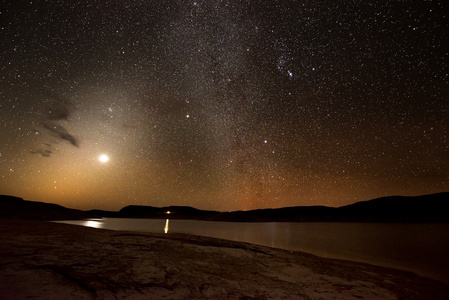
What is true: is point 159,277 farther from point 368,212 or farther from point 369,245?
point 368,212

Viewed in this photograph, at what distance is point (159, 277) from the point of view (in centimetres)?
434

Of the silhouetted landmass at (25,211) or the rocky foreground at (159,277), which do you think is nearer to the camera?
the rocky foreground at (159,277)

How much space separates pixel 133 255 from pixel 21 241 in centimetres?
273

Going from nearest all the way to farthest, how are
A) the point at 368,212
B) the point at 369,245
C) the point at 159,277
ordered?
the point at 159,277
the point at 369,245
the point at 368,212

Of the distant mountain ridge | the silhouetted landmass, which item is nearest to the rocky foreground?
the silhouetted landmass

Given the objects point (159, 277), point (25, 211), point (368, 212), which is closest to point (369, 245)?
point (159, 277)

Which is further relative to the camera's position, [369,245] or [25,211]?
[25,211]

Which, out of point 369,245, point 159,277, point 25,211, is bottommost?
point 369,245

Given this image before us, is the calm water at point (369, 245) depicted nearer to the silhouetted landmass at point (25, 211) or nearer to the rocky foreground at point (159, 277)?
the rocky foreground at point (159, 277)

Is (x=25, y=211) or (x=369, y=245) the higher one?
(x=25, y=211)

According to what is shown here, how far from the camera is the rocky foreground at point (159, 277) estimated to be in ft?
11.0

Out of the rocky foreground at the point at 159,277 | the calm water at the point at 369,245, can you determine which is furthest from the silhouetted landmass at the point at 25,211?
the rocky foreground at the point at 159,277

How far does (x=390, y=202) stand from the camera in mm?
115062

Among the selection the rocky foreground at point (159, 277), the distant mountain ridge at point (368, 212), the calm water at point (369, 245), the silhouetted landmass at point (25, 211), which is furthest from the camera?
the distant mountain ridge at point (368, 212)
